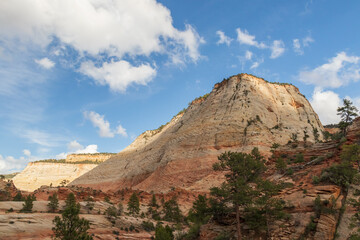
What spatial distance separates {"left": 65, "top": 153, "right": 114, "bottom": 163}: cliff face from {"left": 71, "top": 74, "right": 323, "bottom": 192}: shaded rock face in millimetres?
86770

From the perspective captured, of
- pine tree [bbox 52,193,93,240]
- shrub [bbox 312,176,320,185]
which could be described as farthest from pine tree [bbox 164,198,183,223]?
shrub [bbox 312,176,320,185]

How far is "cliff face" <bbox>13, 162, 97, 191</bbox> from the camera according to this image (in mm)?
126562

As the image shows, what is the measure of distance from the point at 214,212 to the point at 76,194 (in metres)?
29.2

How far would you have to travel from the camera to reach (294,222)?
17.9 m

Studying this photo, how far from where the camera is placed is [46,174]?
434 feet

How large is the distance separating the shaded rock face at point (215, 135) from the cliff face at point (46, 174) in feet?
199

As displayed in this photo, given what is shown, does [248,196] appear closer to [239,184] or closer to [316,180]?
[239,184]

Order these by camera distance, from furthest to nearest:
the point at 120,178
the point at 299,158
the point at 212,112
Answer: the point at 120,178 < the point at 212,112 < the point at 299,158

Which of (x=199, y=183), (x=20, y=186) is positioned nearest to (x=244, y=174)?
(x=199, y=183)

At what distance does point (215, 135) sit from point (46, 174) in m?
111

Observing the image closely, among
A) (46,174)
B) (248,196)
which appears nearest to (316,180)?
(248,196)

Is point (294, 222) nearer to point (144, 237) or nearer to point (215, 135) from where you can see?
point (144, 237)

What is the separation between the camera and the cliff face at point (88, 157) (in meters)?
167

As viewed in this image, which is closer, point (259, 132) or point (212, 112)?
point (259, 132)
